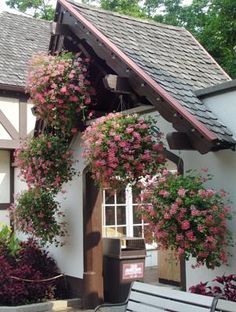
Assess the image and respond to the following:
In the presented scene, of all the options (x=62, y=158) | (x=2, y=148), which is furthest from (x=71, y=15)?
(x=2, y=148)

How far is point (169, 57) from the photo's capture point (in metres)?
7.79

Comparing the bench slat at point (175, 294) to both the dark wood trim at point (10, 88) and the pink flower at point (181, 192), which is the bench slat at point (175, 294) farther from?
the dark wood trim at point (10, 88)

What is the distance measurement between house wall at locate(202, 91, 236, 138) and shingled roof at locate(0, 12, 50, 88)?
298 inches

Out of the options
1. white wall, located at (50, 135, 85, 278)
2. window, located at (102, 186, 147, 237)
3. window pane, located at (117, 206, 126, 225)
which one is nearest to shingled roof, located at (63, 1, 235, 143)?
white wall, located at (50, 135, 85, 278)

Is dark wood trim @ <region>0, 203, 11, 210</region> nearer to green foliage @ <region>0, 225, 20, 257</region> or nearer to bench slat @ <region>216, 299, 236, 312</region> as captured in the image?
green foliage @ <region>0, 225, 20, 257</region>

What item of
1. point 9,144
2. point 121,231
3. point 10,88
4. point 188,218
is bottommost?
point 121,231

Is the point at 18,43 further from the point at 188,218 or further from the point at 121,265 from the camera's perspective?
the point at 188,218

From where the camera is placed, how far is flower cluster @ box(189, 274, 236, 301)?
568 cm

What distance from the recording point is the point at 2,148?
42.4 ft

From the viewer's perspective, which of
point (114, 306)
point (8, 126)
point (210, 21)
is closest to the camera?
point (114, 306)

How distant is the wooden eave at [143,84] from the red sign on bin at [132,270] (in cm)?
331

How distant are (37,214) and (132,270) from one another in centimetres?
182

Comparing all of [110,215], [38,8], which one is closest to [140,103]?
[110,215]

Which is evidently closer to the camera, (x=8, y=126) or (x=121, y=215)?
(x=121, y=215)
